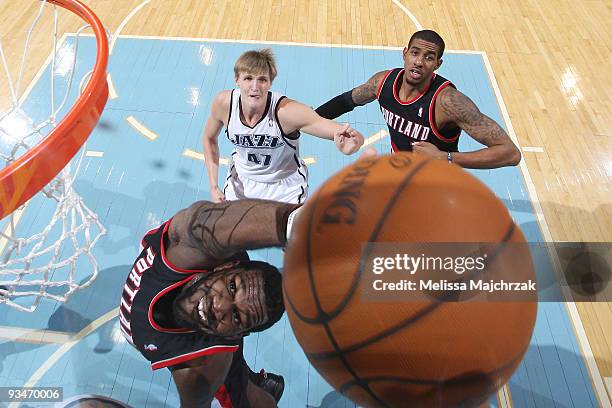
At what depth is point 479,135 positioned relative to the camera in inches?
132

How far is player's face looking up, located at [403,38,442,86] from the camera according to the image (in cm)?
344

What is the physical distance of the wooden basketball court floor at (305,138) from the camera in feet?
12.0

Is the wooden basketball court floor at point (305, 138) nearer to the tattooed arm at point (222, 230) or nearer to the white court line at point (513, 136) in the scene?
the white court line at point (513, 136)

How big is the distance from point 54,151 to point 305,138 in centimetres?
312

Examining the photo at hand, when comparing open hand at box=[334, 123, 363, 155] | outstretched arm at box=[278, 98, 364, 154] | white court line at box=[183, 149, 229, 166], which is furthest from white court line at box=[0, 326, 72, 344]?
open hand at box=[334, 123, 363, 155]

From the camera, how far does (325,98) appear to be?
5.82m

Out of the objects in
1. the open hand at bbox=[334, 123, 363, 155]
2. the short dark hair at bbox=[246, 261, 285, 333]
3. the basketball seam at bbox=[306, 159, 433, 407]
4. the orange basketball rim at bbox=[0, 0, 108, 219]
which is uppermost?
the basketball seam at bbox=[306, 159, 433, 407]

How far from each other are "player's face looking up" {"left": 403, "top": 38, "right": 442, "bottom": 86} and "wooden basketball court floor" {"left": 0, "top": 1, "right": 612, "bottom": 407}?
64.7 inches

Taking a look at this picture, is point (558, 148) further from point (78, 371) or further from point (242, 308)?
point (78, 371)

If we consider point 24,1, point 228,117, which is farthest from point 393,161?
point 24,1

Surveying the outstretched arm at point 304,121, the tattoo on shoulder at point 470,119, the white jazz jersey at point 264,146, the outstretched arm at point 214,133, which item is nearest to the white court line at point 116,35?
the outstretched arm at point 214,133

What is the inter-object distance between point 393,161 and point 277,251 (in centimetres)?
295

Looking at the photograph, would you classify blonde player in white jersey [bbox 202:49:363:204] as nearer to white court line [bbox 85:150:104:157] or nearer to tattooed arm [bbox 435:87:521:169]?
tattooed arm [bbox 435:87:521:169]

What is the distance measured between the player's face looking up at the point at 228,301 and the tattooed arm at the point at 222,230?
88mm
